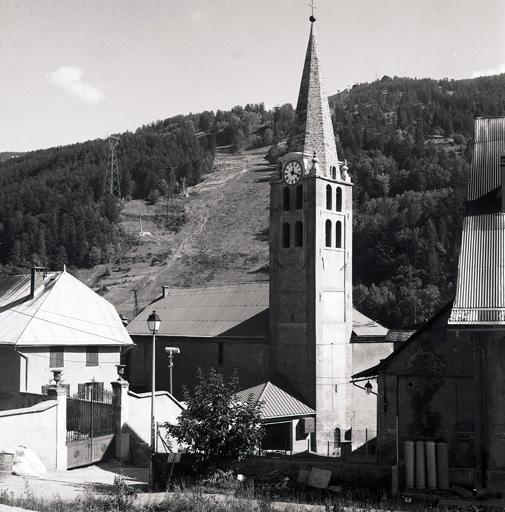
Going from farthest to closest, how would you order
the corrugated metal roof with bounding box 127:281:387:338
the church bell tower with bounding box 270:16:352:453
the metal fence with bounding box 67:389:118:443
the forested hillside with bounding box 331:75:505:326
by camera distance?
the forested hillside with bounding box 331:75:505:326 < the corrugated metal roof with bounding box 127:281:387:338 < the church bell tower with bounding box 270:16:352:453 < the metal fence with bounding box 67:389:118:443

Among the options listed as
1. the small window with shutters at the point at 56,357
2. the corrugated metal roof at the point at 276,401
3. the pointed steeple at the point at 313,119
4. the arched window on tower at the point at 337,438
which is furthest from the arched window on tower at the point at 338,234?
the small window with shutters at the point at 56,357

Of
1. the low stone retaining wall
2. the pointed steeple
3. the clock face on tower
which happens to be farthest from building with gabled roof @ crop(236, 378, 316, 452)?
the low stone retaining wall

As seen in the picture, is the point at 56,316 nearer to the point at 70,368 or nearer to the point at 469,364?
the point at 70,368

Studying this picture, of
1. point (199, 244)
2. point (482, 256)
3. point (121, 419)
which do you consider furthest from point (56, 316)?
point (199, 244)

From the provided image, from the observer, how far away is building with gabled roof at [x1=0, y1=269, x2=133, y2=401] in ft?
129

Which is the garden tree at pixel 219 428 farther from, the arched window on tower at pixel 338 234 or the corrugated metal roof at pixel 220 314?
the arched window on tower at pixel 338 234

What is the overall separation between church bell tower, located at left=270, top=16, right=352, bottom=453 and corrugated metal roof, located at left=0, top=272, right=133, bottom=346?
1050 cm

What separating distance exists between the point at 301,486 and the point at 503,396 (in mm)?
6673

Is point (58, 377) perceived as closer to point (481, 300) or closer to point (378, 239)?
point (481, 300)

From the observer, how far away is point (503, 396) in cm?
2136

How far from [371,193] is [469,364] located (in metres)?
125

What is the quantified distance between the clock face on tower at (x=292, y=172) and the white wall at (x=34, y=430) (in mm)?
22109

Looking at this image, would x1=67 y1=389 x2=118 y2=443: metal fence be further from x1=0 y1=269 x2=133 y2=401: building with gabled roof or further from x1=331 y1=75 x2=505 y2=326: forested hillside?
x1=331 y1=75 x2=505 y2=326: forested hillside

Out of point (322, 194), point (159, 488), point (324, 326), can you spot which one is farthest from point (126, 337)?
point (159, 488)
